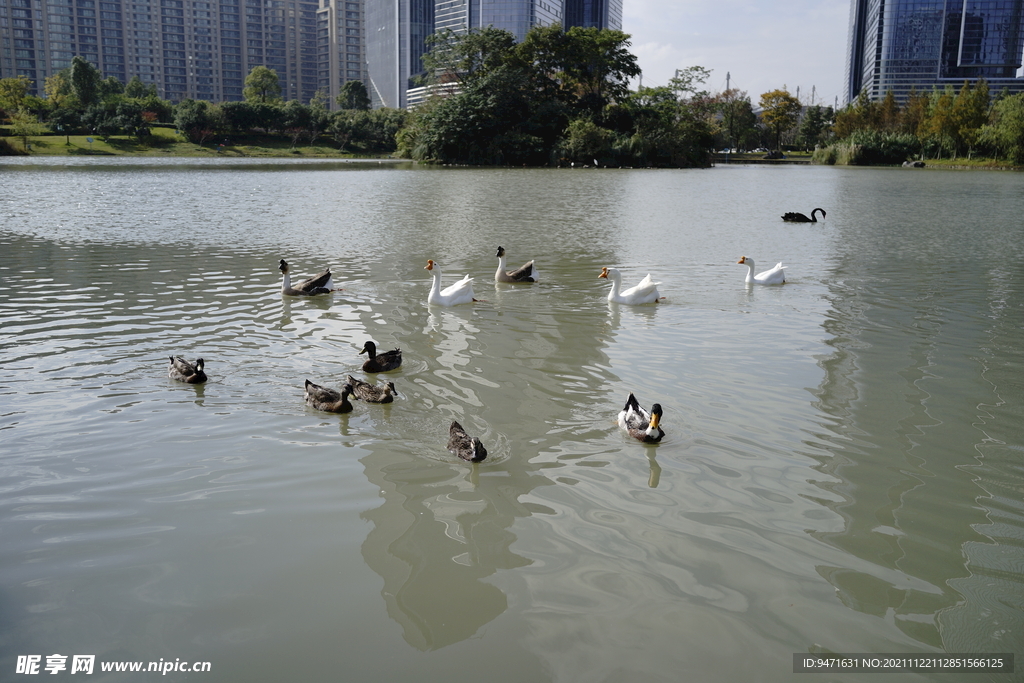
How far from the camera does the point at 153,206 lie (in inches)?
941

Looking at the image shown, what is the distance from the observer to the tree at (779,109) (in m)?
110

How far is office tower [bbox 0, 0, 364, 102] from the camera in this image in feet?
488

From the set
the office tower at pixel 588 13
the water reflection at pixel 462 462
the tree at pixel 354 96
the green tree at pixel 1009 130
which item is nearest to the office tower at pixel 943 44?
the office tower at pixel 588 13

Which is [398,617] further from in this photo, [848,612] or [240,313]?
[240,313]

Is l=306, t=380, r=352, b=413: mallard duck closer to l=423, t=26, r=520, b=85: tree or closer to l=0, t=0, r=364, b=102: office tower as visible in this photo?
l=423, t=26, r=520, b=85: tree

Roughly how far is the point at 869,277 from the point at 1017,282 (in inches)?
93.9

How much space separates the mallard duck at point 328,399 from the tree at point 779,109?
11648cm

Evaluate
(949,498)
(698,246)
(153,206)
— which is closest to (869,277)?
(698,246)

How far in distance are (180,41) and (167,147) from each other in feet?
335

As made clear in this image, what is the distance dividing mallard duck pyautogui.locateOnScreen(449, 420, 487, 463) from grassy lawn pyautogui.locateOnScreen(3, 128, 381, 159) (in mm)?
86440

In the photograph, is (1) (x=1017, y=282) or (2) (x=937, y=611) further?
(1) (x=1017, y=282)

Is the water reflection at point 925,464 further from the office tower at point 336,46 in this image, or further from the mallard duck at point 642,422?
the office tower at point 336,46

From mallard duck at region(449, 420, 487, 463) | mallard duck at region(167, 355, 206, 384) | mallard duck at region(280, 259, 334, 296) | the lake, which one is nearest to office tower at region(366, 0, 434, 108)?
mallard duck at region(280, 259, 334, 296)

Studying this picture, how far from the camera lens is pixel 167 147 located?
8650 cm
